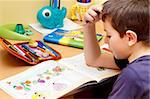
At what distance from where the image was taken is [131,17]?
878mm

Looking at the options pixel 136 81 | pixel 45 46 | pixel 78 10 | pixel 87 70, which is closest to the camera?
pixel 136 81

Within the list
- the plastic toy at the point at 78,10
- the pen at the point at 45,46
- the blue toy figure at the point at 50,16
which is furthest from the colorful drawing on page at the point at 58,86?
the plastic toy at the point at 78,10

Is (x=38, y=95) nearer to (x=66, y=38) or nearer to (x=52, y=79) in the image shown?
(x=52, y=79)

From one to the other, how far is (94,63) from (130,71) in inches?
12.1

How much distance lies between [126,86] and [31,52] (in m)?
0.46

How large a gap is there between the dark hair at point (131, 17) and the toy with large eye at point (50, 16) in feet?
1.72

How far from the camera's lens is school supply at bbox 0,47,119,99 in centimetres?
92

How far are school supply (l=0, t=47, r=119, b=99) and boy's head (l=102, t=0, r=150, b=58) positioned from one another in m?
0.21

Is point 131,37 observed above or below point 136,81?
above

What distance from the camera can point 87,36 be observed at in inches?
45.3

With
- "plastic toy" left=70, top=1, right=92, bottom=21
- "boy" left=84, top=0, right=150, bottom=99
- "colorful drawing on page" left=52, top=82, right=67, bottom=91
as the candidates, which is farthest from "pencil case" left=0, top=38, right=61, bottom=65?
"plastic toy" left=70, top=1, right=92, bottom=21

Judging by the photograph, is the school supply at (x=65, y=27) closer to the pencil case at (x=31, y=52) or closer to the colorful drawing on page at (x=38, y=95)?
the pencil case at (x=31, y=52)

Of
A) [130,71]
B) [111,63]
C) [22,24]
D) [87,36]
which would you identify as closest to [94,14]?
[87,36]

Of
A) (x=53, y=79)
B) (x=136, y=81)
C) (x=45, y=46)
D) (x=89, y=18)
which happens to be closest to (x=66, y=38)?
(x=45, y=46)
